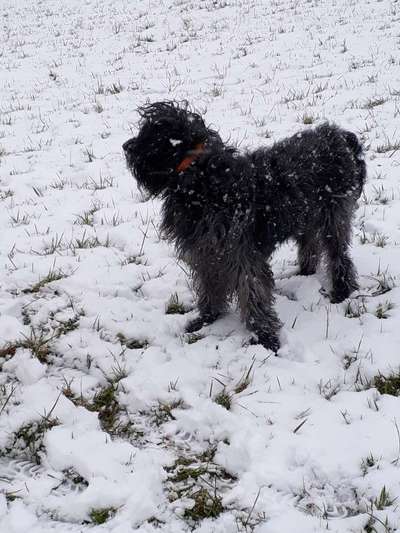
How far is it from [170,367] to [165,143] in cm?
148

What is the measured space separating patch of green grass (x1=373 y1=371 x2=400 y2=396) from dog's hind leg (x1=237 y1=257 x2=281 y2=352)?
0.74m

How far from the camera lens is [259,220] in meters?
3.47

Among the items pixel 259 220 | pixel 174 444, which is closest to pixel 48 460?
pixel 174 444

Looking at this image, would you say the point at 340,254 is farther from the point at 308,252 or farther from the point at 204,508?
the point at 204,508

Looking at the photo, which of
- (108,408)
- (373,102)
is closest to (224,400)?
(108,408)

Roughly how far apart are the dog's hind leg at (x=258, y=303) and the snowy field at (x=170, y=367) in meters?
0.11

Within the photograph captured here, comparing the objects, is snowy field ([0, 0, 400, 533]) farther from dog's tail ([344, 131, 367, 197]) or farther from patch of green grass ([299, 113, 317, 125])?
dog's tail ([344, 131, 367, 197])

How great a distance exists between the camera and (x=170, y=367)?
3.30 meters

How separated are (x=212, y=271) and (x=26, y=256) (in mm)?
2048

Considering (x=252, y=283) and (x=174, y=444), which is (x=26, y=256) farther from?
(x=174, y=444)

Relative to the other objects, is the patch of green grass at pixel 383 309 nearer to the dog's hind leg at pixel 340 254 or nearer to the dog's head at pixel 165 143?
the dog's hind leg at pixel 340 254

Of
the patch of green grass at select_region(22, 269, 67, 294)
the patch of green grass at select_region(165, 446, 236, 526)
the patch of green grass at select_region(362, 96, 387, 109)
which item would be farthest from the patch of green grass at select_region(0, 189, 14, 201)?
the patch of green grass at select_region(362, 96, 387, 109)

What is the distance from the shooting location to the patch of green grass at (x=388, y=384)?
9.59 feet

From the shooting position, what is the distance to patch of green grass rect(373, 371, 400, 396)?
115 inches
